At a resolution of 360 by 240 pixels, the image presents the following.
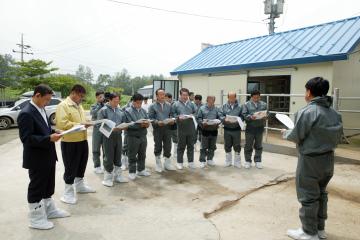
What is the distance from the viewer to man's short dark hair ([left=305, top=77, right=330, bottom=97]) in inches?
127

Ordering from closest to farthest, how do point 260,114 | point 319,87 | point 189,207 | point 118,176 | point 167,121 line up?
point 319,87 < point 189,207 < point 118,176 < point 167,121 < point 260,114

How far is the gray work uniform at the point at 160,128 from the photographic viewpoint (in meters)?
6.18

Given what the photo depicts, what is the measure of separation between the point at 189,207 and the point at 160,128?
2.32 meters

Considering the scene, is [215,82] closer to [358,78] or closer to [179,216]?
[358,78]

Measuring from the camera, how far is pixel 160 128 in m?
6.32

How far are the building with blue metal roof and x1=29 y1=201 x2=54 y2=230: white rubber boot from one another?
7.09 metres

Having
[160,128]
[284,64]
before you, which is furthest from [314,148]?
[284,64]

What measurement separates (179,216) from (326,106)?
7.63 ft

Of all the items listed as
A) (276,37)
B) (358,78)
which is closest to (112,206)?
(358,78)

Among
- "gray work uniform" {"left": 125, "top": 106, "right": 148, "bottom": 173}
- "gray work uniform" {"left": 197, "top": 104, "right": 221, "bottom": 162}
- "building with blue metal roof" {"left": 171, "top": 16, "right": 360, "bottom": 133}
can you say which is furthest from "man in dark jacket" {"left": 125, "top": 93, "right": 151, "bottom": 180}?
"building with blue metal roof" {"left": 171, "top": 16, "right": 360, "bottom": 133}

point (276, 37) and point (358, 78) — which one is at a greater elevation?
point (276, 37)

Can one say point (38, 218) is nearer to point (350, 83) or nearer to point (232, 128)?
point (232, 128)

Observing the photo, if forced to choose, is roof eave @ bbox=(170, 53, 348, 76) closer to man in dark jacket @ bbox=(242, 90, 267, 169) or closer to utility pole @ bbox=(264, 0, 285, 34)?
man in dark jacket @ bbox=(242, 90, 267, 169)

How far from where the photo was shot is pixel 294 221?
3.94m
